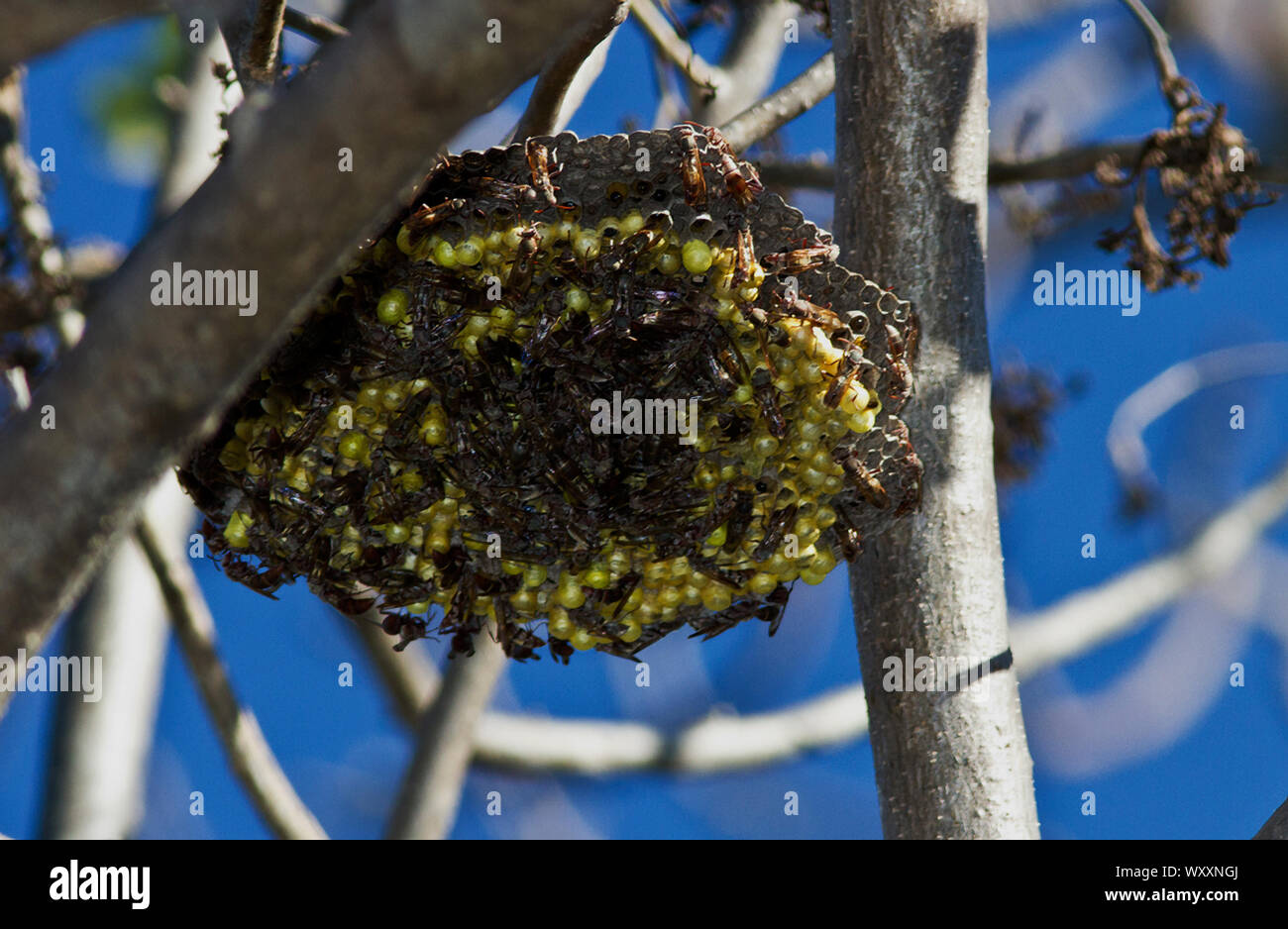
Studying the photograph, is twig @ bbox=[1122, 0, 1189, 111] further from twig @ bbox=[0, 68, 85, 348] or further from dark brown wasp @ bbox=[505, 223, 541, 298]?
twig @ bbox=[0, 68, 85, 348]

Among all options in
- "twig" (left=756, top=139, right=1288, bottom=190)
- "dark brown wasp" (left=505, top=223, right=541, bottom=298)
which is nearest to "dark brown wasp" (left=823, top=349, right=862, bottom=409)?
"dark brown wasp" (left=505, top=223, right=541, bottom=298)

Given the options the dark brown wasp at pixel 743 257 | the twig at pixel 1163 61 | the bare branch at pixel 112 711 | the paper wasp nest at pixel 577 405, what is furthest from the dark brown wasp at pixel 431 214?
the bare branch at pixel 112 711

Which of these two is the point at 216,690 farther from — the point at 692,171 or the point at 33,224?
the point at 692,171

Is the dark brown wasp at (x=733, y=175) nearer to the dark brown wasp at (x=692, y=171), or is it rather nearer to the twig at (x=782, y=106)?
the dark brown wasp at (x=692, y=171)
